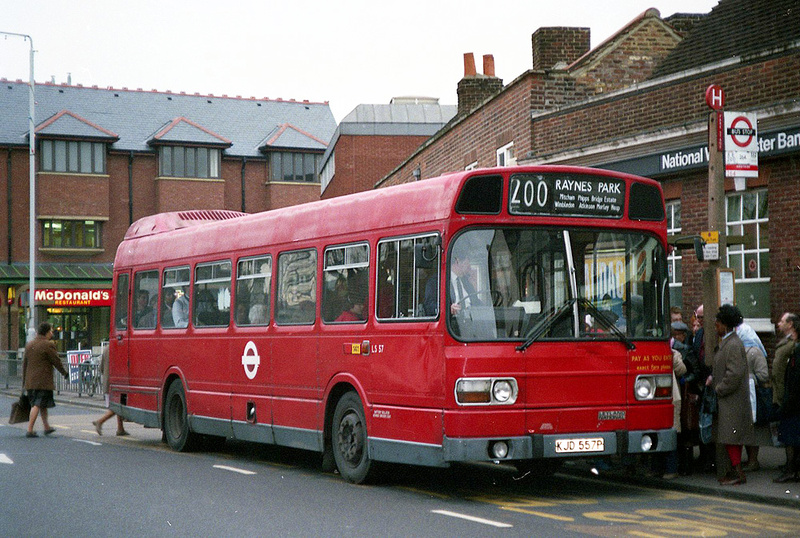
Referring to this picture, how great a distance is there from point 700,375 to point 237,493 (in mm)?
5010

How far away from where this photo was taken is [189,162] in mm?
57094

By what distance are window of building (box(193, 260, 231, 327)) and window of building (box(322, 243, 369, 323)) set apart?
113 inches

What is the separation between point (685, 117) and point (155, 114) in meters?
45.8

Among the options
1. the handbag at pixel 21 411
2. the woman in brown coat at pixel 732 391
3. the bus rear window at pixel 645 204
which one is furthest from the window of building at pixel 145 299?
the woman in brown coat at pixel 732 391

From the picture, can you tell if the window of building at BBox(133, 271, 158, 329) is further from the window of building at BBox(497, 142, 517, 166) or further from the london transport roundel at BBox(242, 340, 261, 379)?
the window of building at BBox(497, 142, 517, 166)

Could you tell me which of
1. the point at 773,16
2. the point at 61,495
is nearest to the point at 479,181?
the point at 61,495

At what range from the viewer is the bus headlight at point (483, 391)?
9.70 meters

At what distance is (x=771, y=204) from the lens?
51.0 feet

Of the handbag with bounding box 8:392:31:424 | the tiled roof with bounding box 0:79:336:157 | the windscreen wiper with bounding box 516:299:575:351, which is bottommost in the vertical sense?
the handbag with bounding box 8:392:31:424

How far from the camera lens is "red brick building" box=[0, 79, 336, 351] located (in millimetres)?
52781

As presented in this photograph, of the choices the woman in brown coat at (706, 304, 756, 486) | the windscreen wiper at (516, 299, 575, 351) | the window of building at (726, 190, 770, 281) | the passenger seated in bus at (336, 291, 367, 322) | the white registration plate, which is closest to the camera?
the windscreen wiper at (516, 299, 575, 351)

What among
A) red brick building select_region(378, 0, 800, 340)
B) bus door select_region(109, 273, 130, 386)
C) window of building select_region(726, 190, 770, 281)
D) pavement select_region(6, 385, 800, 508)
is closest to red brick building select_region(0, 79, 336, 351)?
bus door select_region(109, 273, 130, 386)

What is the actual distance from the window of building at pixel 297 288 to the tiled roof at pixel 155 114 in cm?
4382

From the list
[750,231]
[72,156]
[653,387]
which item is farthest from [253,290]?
[72,156]
